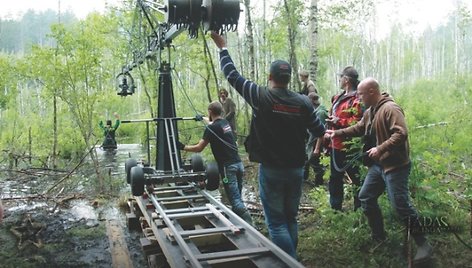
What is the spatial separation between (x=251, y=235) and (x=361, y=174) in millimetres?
1706

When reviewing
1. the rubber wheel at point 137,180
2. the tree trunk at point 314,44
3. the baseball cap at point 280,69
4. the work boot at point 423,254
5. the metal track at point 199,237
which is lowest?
the work boot at point 423,254

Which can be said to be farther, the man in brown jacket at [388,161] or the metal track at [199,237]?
the man in brown jacket at [388,161]

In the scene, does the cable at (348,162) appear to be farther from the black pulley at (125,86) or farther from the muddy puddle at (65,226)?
the black pulley at (125,86)

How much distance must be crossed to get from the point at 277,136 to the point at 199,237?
149 centimetres

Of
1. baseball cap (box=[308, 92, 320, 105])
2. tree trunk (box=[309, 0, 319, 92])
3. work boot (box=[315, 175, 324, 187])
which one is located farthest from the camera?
tree trunk (box=[309, 0, 319, 92])

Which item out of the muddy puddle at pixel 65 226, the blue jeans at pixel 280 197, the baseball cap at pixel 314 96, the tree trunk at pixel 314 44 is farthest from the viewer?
the tree trunk at pixel 314 44

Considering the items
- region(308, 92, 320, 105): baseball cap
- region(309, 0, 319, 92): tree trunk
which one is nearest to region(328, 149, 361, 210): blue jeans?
region(308, 92, 320, 105): baseball cap

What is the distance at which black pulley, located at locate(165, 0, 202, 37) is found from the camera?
19.6ft

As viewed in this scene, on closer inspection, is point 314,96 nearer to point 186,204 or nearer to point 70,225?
point 186,204

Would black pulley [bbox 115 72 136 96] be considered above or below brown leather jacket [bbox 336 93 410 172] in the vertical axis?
above

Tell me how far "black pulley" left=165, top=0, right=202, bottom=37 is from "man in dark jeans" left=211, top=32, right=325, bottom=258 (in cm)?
146

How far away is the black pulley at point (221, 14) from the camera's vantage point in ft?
18.5

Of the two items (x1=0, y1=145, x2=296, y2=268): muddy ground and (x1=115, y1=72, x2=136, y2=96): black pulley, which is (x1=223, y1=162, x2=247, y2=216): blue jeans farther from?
(x1=115, y1=72, x2=136, y2=96): black pulley

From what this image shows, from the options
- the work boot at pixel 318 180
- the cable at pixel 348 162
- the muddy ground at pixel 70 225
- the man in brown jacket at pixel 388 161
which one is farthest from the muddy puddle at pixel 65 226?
the work boot at pixel 318 180
